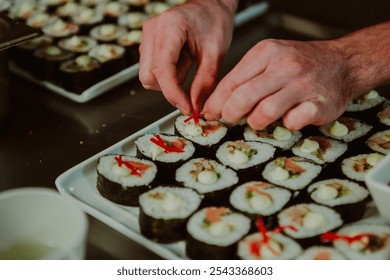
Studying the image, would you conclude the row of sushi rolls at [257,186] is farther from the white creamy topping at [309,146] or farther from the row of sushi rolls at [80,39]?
the row of sushi rolls at [80,39]

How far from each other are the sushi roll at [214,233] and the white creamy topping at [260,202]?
0.04m

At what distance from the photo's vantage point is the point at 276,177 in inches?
55.9

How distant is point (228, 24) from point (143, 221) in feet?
2.21

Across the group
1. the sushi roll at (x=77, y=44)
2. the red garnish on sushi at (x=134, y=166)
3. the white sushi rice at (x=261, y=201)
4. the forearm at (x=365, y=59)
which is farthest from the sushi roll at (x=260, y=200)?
the sushi roll at (x=77, y=44)

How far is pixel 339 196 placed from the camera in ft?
4.44

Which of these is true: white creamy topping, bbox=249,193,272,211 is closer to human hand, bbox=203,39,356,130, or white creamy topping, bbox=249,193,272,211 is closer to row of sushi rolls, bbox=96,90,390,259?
row of sushi rolls, bbox=96,90,390,259

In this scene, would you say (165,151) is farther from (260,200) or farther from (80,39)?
(80,39)

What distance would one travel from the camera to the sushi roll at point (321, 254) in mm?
1177

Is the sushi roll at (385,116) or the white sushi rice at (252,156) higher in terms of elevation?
the sushi roll at (385,116)

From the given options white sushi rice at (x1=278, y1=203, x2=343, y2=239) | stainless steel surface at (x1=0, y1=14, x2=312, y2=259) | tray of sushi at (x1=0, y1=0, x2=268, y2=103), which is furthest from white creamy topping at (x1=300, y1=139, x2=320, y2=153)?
tray of sushi at (x1=0, y1=0, x2=268, y2=103)

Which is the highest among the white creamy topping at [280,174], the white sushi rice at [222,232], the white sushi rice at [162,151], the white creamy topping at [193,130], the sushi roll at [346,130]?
the sushi roll at [346,130]

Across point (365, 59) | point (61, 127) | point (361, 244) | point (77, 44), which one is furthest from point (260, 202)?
point (77, 44)

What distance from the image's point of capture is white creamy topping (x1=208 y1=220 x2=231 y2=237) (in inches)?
49.1

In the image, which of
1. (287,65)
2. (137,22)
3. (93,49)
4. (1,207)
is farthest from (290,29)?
(1,207)
